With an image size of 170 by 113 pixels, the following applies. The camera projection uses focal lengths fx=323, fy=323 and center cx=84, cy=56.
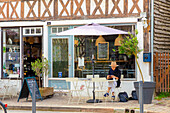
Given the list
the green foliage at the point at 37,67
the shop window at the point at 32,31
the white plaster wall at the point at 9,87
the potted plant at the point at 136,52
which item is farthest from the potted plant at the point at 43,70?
the potted plant at the point at 136,52

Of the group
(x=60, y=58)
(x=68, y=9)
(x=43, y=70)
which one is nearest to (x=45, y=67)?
(x=43, y=70)

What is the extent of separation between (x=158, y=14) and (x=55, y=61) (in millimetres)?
4482

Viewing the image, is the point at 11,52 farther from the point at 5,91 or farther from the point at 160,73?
the point at 160,73

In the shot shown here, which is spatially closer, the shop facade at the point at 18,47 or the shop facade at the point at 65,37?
the shop facade at the point at 65,37

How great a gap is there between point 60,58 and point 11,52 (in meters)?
2.31

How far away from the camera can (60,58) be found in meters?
13.0

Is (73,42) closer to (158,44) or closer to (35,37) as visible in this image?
(35,37)

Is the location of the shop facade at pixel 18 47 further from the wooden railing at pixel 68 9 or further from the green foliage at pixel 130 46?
the green foliage at pixel 130 46

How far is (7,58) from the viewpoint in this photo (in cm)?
1388

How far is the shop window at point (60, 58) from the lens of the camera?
12.9 metres

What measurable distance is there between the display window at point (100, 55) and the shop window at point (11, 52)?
8.64ft

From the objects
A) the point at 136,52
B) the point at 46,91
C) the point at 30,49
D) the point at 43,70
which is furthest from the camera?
the point at 30,49

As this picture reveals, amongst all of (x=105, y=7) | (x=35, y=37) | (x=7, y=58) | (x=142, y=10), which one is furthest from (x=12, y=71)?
(x=142, y=10)

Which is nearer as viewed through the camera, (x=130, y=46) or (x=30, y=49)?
(x=130, y=46)
